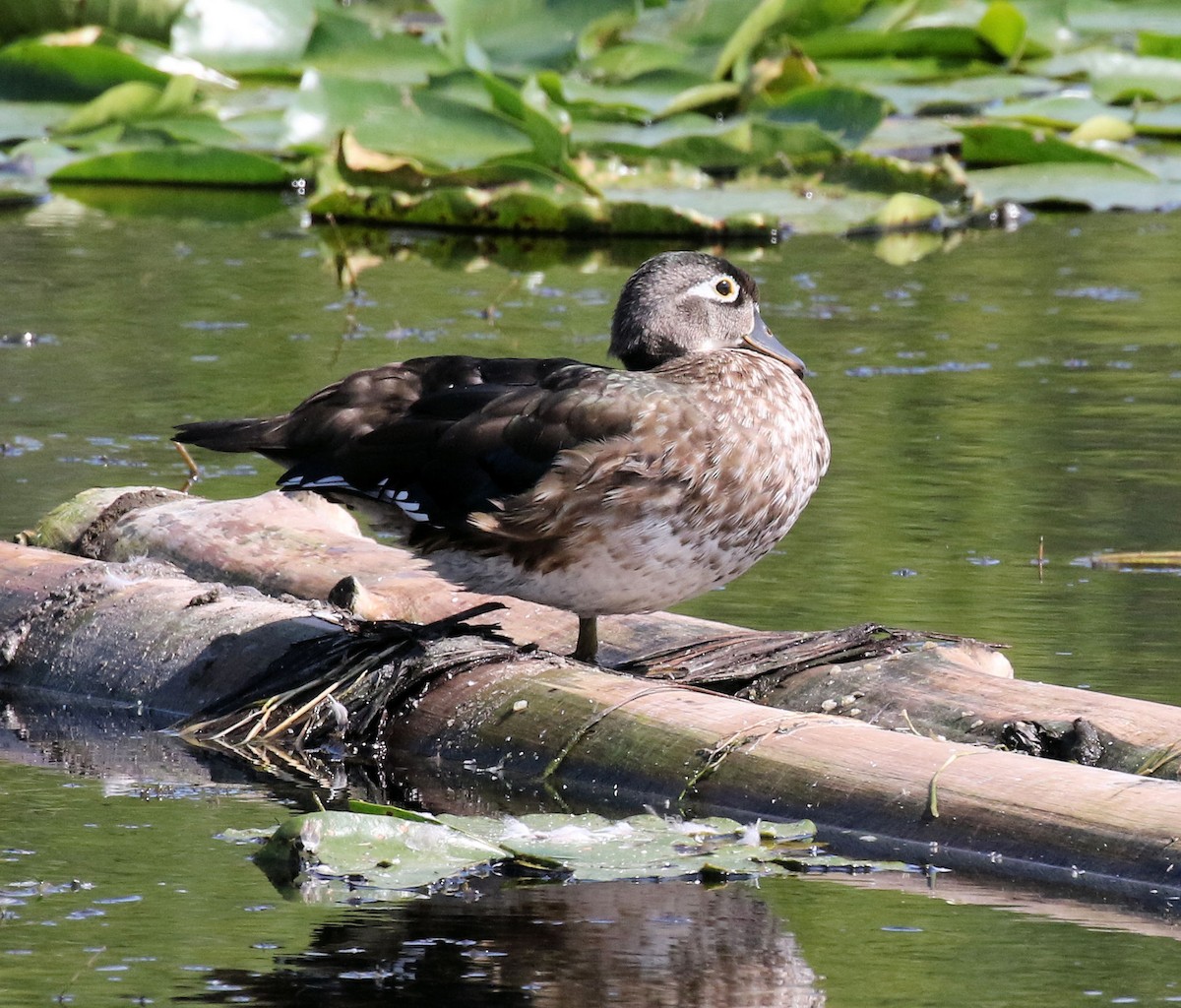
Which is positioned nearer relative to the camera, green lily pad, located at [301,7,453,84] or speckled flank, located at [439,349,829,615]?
speckled flank, located at [439,349,829,615]

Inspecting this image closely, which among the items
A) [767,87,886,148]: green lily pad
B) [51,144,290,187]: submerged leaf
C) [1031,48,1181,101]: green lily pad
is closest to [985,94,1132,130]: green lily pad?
[1031,48,1181,101]: green lily pad

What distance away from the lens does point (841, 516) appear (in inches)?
273

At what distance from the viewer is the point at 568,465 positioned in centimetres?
496

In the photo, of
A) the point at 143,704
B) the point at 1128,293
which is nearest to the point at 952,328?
the point at 1128,293

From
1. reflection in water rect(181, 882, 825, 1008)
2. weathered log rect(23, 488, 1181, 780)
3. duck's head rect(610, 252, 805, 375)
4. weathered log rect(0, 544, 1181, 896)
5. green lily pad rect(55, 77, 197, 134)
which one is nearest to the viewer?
reflection in water rect(181, 882, 825, 1008)

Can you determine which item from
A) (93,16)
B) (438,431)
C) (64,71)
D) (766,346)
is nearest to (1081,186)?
(64,71)

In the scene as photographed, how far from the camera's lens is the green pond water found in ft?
11.8

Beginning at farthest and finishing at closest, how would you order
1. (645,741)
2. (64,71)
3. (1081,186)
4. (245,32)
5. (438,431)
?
(245,32) → (64,71) → (1081,186) → (438,431) → (645,741)

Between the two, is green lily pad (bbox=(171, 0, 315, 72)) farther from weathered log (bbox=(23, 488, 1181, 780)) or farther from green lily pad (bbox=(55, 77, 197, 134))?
weathered log (bbox=(23, 488, 1181, 780))

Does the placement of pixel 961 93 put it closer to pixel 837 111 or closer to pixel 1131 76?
pixel 1131 76

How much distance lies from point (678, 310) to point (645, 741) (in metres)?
1.32

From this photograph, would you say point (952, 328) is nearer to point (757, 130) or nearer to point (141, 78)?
point (757, 130)

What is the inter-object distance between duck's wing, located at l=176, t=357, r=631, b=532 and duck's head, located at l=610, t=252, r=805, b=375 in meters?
0.30

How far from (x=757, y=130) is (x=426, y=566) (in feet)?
25.7
